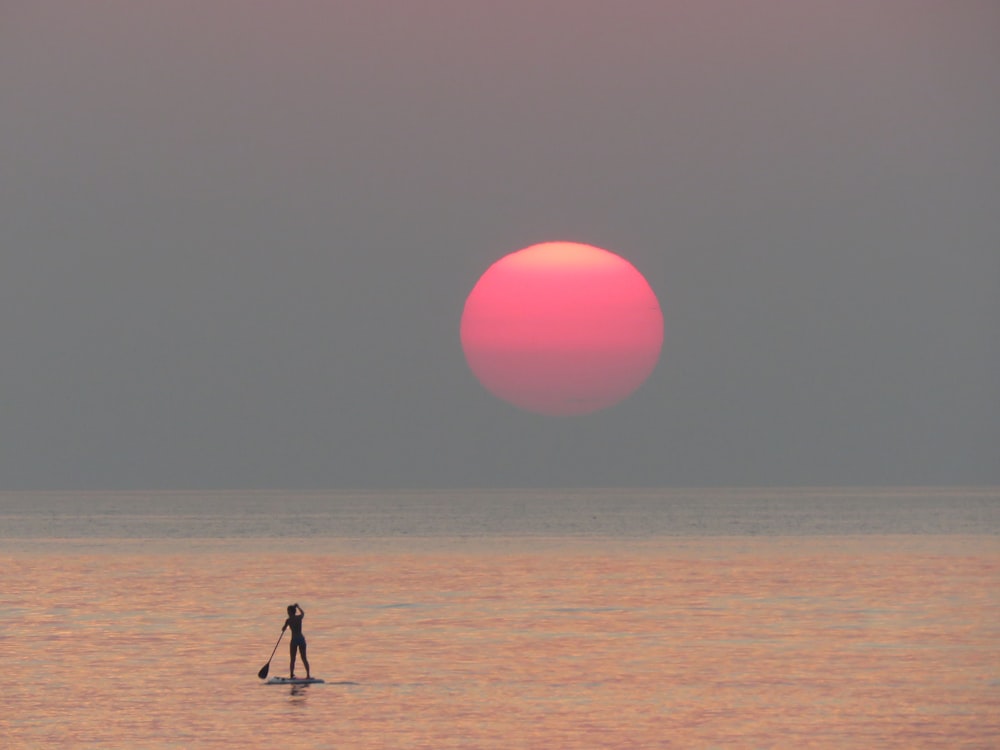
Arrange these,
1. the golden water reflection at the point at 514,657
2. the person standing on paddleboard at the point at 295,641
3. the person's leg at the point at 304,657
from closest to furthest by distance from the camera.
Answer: the golden water reflection at the point at 514,657
the person standing on paddleboard at the point at 295,641
the person's leg at the point at 304,657

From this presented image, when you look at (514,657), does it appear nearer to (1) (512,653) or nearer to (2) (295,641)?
(1) (512,653)

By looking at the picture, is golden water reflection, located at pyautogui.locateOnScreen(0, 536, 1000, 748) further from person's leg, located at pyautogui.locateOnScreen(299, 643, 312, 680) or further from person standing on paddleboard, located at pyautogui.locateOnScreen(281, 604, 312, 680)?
person standing on paddleboard, located at pyautogui.locateOnScreen(281, 604, 312, 680)

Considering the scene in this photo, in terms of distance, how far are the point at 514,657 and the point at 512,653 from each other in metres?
0.94

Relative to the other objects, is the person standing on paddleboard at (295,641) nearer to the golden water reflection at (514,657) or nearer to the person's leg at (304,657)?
the person's leg at (304,657)

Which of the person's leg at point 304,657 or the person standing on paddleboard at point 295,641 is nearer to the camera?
the person standing on paddleboard at point 295,641

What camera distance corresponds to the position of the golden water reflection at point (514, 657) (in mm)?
35219

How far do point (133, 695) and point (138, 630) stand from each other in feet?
54.8

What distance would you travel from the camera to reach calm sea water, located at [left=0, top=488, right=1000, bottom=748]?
3528cm

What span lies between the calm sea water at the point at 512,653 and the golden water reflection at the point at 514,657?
0.43 ft

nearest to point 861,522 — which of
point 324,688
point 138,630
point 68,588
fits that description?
point 68,588

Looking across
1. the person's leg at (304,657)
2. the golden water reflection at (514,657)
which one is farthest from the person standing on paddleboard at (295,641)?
the golden water reflection at (514,657)

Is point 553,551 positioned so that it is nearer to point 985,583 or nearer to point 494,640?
point 985,583

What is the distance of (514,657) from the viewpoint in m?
47.6

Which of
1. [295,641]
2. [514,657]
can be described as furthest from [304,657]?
[514,657]
